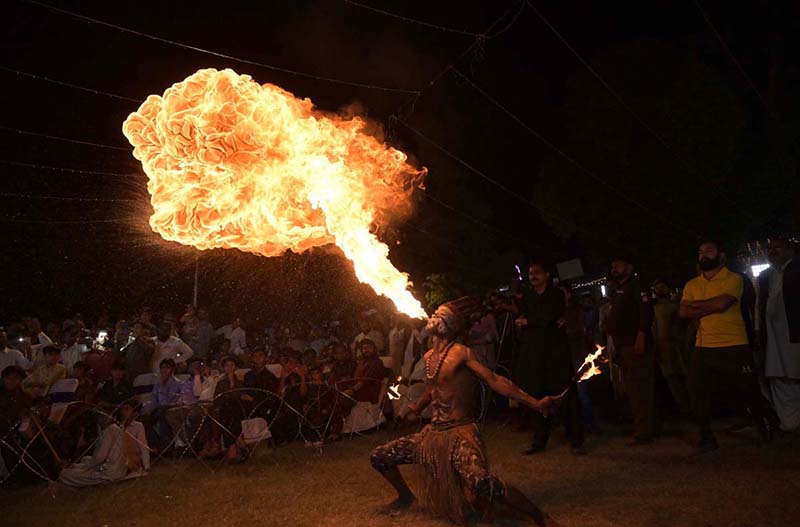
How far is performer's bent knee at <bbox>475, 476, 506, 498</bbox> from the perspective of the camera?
4.94 meters

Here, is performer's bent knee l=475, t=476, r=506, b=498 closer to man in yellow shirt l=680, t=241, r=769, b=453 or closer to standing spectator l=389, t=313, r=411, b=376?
man in yellow shirt l=680, t=241, r=769, b=453

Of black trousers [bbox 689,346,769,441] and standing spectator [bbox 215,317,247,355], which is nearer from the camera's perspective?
black trousers [bbox 689,346,769,441]

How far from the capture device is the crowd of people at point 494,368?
287 inches

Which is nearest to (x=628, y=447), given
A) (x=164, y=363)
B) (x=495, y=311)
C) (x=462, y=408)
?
(x=462, y=408)

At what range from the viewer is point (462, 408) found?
5.51m

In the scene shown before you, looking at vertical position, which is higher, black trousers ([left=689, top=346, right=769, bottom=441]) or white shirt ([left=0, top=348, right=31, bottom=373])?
white shirt ([left=0, top=348, right=31, bottom=373])

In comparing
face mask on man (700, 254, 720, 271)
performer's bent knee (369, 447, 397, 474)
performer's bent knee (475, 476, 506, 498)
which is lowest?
performer's bent knee (475, 476, 506, 498)

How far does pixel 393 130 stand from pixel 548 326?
9798 millimetres

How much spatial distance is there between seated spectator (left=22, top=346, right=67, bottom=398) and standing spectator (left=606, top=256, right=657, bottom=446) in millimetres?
7577

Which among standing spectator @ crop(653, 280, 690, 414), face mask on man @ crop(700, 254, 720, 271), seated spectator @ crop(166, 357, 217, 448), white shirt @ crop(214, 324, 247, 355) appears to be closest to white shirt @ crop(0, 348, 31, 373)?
seated spectator @ crop(166, 357, 217, 448)

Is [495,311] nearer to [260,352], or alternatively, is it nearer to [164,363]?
[260,352]

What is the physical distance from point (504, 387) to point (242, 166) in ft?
16.5

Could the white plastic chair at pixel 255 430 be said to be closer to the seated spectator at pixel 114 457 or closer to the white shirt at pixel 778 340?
the seated spectator at pixel 114 457

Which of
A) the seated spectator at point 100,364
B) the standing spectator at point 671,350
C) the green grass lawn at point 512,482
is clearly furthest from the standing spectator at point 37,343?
the standing spectator at point 671,350
